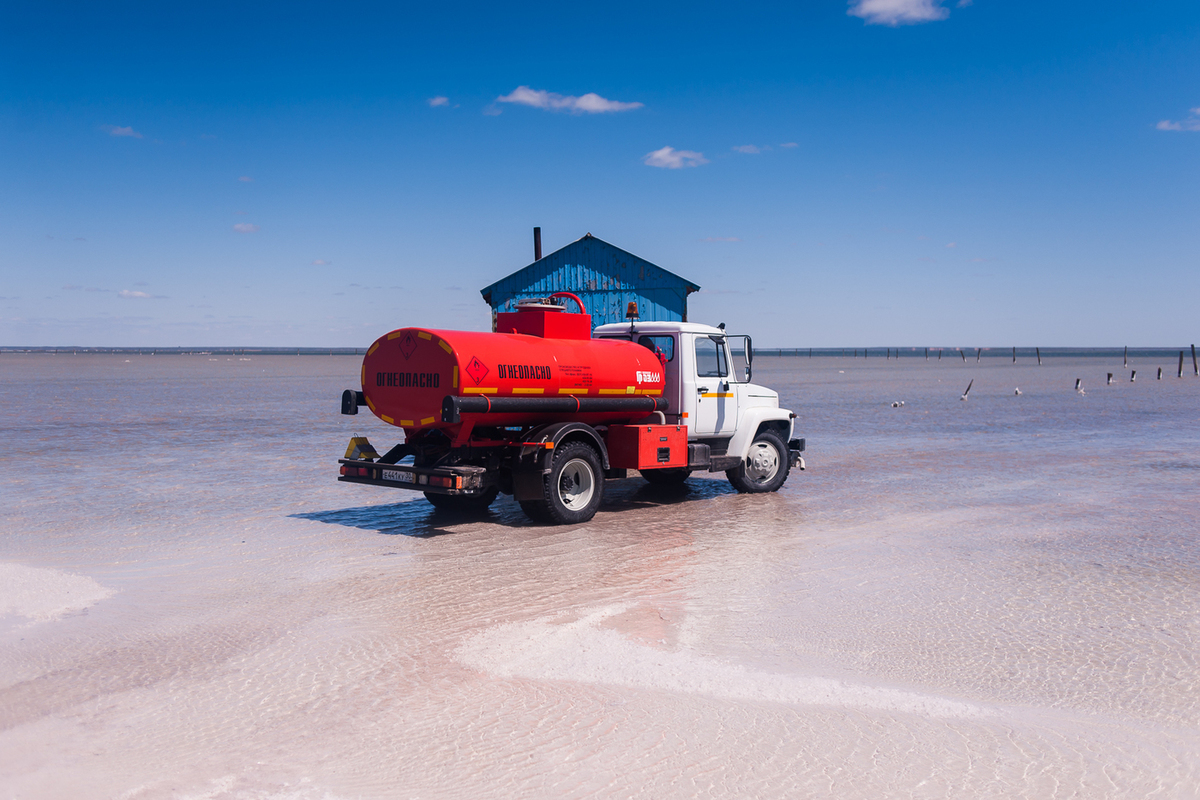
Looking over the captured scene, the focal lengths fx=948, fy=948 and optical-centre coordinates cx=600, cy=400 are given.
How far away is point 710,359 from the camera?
44.3 ft

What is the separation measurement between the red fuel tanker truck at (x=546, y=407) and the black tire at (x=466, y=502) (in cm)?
2

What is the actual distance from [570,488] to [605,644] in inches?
206

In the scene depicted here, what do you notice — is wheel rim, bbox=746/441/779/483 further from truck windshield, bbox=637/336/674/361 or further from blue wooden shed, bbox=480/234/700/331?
blue wooden shed, bbox=480/234/700/331

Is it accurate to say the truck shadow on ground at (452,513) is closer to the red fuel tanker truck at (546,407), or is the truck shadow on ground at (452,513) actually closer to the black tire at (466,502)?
the black tire at (466,502)

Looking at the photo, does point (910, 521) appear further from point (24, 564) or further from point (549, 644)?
point (24, 564)

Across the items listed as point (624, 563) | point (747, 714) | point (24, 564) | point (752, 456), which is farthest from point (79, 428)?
point (747, 714)

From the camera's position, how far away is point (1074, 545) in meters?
9.95

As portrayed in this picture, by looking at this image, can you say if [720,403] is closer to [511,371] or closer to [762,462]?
[762,462]

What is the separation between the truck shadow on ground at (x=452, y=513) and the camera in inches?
440

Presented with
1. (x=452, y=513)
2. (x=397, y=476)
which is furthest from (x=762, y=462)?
(x=397, y=476)

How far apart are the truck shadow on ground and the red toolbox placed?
2.55ft

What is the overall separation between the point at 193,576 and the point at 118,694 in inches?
123

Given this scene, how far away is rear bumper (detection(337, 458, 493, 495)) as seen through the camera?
1054 cm

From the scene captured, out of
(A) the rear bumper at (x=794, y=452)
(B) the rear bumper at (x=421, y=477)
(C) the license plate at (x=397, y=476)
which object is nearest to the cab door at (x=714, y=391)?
(A) the rear bumper at (x=794, y=452)
